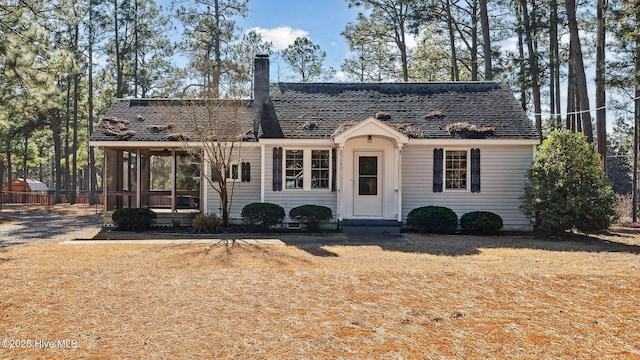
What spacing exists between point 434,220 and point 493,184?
2.30m

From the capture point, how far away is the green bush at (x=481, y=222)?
492 inches

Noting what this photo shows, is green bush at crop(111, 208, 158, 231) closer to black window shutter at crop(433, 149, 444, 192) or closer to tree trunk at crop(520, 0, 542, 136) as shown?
black window shutter at crop(433, 149, 444, 192)

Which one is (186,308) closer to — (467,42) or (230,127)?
(230,127)

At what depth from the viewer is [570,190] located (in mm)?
11484

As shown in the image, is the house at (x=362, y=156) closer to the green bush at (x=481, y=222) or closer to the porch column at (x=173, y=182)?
the porch column at (x=173, y=182)

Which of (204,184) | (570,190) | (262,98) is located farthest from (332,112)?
(570,190)

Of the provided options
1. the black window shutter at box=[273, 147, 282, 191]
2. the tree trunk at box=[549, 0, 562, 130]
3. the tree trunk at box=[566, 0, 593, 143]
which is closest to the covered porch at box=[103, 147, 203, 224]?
the black window shutter at box=[273, 147, 282, 191]

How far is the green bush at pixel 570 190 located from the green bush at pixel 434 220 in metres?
2.03

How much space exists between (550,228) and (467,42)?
1565cm

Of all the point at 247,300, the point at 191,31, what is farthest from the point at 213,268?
the point at 191,31

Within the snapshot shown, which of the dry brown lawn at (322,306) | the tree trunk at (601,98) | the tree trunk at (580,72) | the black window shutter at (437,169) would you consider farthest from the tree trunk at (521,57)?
the dry brown lawn at (322,306)

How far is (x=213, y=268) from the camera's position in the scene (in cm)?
746

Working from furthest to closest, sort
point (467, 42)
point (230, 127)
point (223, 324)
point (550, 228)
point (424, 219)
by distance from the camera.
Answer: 1. point (467, 42)
2. point (230, 127)
3. point (424, 219)
4. point (550, 228)
5. point (223, 324)

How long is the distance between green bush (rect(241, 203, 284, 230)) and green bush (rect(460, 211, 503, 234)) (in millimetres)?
5246
